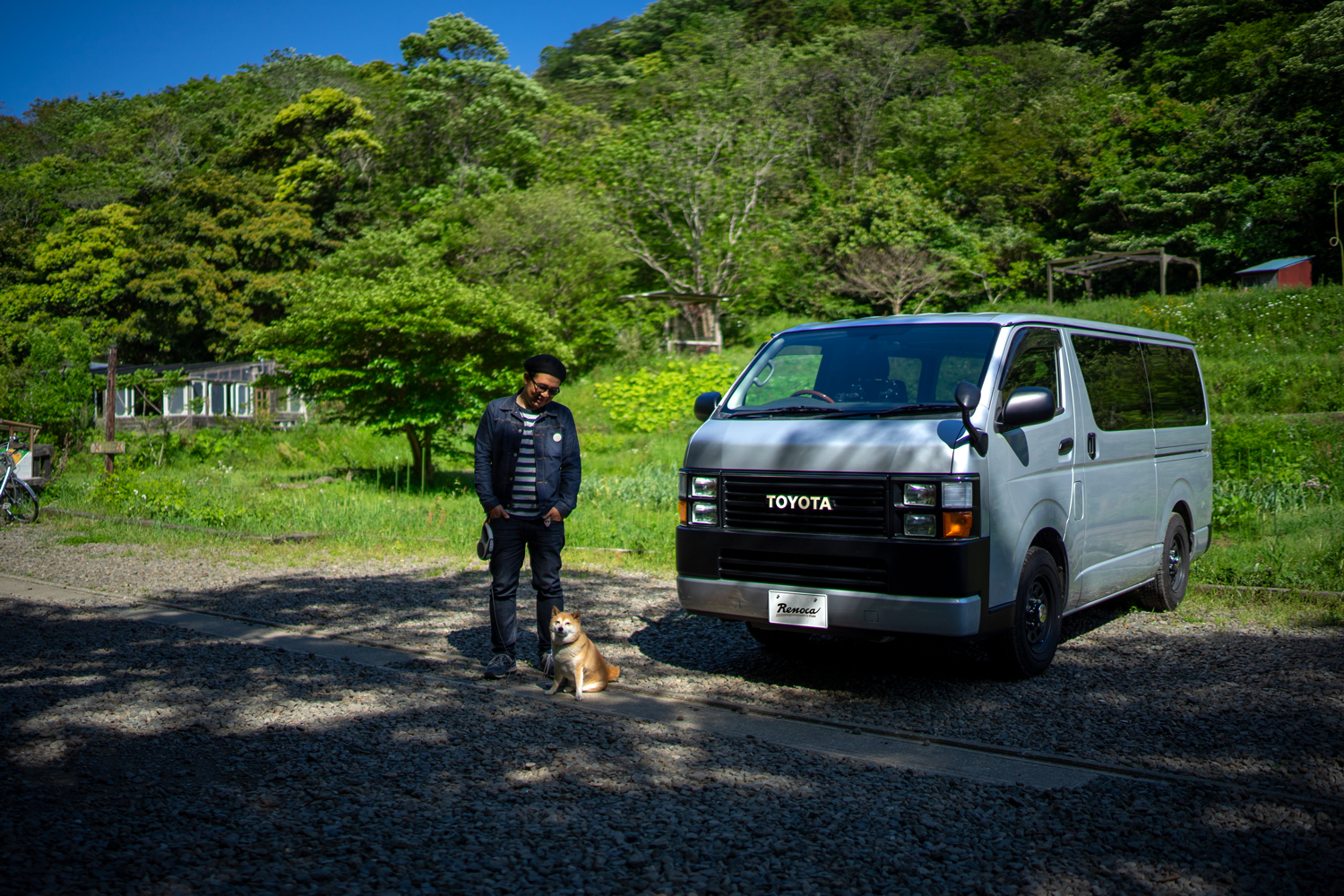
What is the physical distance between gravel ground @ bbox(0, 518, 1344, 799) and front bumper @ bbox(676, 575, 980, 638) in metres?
0.48

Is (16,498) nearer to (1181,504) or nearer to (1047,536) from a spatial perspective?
(1047,536)

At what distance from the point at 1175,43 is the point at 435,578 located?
47.9 meters

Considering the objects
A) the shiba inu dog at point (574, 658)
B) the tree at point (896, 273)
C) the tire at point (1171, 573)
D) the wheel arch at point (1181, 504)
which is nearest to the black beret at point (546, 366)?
the shiba inu dog at point (574, 658)

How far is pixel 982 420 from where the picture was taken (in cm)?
554

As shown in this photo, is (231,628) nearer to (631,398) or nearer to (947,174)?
(631,398)

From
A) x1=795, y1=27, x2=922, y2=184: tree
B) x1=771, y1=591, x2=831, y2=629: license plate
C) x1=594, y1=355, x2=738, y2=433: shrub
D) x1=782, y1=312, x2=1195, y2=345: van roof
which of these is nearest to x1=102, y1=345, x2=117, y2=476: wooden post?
x1=594, y1=355, x2=738, y2=433: shrub

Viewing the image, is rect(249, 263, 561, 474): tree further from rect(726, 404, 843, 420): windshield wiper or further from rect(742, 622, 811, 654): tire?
rect(726, 404, 843, 420): windshield wiper

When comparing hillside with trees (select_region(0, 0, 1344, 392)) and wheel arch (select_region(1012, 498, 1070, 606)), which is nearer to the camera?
wheel arch (select_region(1012, 498, 1070, 606))

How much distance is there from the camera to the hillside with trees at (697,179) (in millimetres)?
34062

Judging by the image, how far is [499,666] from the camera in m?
6.09

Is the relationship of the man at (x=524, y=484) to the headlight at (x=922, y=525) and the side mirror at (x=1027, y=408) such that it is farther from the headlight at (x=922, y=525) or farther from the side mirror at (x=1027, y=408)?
the side mirror at (x=1027, y=408)

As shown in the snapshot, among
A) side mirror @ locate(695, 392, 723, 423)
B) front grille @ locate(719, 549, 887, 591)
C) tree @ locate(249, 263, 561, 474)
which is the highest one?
tree @ locate(249, 263, 561, 474)

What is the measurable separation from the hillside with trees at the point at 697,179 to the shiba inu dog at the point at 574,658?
2484cm

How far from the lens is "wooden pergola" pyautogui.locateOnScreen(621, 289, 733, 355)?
3531 cm
